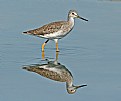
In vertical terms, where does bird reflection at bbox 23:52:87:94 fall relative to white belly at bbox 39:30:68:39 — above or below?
below

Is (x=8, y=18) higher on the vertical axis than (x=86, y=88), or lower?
higher

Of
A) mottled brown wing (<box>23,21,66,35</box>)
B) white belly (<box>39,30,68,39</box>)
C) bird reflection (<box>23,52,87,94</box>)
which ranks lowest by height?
bird reflection (<box>23,52,87,94</box>)

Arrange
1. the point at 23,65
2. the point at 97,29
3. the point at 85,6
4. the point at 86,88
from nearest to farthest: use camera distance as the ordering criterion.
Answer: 1. the point at 86,88
2. the point at 23,65
3. the point at 97,29
4. the point at 85,6

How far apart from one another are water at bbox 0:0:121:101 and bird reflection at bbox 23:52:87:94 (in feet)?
0.42

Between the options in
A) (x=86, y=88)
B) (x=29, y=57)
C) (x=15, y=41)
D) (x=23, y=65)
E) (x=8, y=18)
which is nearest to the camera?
(x=86, y=88)

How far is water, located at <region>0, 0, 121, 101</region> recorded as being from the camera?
1045cm

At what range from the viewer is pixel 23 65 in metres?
12.3

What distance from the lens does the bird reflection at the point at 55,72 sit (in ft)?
35.6

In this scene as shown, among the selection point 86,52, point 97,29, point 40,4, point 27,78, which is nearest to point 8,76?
point 27,78

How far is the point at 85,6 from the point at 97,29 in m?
3.32

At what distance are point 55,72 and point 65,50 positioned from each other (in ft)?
8.14

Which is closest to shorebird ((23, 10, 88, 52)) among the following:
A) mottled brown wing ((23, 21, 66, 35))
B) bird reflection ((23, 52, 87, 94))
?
mottled brown wing ((23, 21, 66, 35))

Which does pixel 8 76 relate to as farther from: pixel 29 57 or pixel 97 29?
pixel 97 29

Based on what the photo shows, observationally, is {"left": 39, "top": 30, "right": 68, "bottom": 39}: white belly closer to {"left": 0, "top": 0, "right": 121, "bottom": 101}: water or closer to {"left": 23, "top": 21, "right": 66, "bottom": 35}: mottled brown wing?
{"left": 23, "top": 21, "right": 66, "bottom": 35}: mottled brown wing
